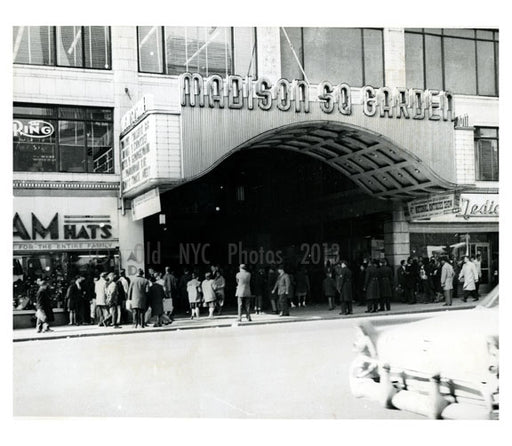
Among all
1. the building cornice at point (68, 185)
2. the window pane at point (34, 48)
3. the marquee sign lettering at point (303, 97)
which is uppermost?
the window pane at point (34, 48)

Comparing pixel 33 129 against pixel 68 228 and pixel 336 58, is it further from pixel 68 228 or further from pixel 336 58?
pixel 336 58

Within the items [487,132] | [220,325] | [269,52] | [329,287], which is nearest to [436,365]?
[220,325]

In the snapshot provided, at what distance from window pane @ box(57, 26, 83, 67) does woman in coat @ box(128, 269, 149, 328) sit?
604 cm

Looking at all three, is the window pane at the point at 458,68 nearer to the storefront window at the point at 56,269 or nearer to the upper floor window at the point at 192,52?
the upper floor window at the point at 192,52

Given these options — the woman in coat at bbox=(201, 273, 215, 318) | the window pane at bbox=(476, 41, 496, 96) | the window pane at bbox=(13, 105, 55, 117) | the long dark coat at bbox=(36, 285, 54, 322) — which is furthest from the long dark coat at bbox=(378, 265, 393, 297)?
the window pane at bbox=(13, 105, 55, 117)

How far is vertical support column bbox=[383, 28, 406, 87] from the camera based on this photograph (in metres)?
17.2

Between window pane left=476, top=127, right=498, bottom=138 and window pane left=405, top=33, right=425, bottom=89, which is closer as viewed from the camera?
window pane left=476, top=127, right=498, bottom=138

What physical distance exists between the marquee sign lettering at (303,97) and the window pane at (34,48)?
3151mm

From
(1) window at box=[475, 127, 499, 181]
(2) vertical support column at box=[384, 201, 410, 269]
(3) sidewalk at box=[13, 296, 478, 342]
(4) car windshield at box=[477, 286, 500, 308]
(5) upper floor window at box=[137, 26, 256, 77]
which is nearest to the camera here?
(4) car windshield at box=[477, 286, 500, 308]

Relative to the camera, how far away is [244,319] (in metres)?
17.8

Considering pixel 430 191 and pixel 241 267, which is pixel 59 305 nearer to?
pixel 241 267

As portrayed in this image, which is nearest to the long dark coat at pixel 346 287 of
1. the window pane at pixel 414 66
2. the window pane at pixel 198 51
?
the window pane at pixel 414 66

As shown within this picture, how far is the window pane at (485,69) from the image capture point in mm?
13686

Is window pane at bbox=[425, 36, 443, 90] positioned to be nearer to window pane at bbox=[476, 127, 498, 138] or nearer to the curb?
window pane at bbox=[476, 127, 498, 138]
